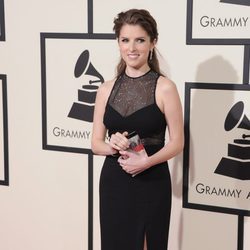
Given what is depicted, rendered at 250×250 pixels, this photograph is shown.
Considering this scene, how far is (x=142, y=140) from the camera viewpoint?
159 centimetres

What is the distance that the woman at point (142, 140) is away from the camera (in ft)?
5.12

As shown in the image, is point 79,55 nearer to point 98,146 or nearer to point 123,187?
point 98,146

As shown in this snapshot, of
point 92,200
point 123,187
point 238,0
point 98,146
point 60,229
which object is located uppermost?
point 238,0

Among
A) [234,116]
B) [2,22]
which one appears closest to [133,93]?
[234,116]

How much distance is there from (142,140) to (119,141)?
0.09 metres

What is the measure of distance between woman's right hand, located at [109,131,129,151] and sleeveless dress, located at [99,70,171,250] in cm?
5

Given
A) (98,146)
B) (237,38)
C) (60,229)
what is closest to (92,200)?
(60,229)

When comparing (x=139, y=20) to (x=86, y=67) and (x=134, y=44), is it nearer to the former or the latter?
(x=134, y=44)

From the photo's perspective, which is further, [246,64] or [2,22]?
[2,22]

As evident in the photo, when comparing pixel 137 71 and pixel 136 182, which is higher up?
pixel 137 71

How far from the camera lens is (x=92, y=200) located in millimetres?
2229

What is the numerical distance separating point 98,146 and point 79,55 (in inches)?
24.4

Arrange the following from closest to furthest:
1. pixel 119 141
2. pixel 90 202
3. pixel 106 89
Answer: pixel 119 141 → pixel 106 89 → pixel 90 202

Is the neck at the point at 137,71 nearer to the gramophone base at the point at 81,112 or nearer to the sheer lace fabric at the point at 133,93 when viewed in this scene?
the sheer lace fabric at the point at 133,93
